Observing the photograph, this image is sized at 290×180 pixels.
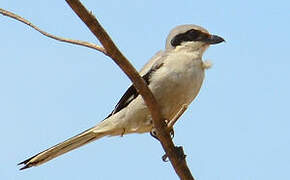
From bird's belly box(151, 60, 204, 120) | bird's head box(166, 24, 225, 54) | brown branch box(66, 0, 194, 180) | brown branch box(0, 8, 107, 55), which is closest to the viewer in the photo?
brown branch box(66, 0, 194, 180)

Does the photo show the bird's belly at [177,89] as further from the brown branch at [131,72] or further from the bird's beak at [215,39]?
the brown branch at [131,72]

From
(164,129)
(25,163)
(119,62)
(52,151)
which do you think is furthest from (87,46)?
(52,151)

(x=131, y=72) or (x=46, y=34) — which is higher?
(x=46, y=34)

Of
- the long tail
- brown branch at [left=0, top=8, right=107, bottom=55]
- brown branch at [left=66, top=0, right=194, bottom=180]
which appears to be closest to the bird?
the long tail

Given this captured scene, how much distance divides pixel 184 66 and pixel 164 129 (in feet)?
5.39

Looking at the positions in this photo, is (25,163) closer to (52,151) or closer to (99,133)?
(52,151)

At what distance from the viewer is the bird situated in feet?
16.5

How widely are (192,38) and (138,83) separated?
2.52 metres

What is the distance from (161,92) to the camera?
16.6 feet

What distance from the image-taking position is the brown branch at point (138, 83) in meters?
2.96

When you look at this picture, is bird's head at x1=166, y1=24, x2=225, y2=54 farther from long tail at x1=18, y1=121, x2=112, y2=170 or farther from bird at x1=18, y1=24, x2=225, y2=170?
long tail at x1=18, y1=121, x2=112, y2=170

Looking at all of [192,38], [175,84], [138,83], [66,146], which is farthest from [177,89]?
[138,83]

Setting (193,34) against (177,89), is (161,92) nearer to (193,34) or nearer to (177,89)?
(177,89)


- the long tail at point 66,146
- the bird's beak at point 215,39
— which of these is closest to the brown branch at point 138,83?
the long tail at point 66,146
